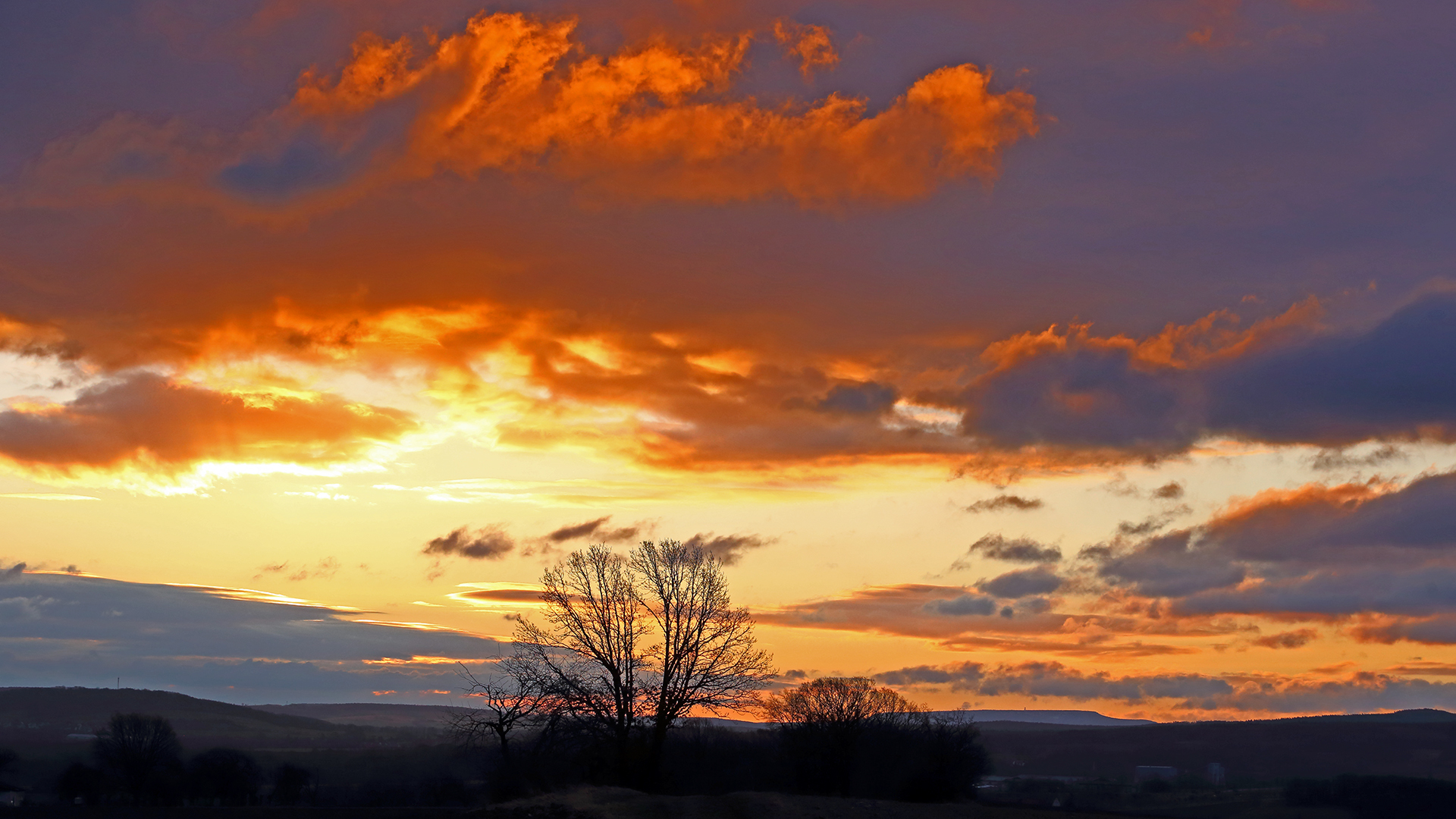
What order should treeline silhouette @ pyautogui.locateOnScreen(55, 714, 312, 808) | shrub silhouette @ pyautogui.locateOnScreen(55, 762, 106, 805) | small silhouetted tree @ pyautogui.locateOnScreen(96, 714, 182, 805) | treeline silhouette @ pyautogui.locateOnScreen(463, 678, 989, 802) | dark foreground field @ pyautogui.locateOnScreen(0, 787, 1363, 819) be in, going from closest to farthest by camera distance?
dark foreground field @ pyautogui.locateOnScreen(0, 787, 1363, 819) < treeline silhouette @ pyautogui.locateOnScreen(463, 678, 989, 802) < shrub silhouette @ pyautogui.locateOnScreen(55, 762, 106, 805) < treeline silhouette @ pyautogui.locateOnScreen(55, 714, 312, 808) < small silhouetted tree @ pyautogui.locateOnScreen(96, 714, 182, 805)

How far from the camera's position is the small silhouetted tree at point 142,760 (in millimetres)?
94250

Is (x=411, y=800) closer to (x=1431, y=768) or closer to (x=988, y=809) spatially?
(x=988, y=809)

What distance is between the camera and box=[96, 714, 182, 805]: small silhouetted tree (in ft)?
309

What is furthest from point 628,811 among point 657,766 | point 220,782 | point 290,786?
point 220,782

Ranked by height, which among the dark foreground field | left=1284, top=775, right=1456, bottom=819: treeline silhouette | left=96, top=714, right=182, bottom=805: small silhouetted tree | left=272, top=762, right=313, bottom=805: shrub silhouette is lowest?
left=1284, top=775, right=1456, bottom=819: treeline silhouette

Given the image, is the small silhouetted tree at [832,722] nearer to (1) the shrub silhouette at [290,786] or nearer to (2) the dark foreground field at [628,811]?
(2) the dark foreground field at [628,811]

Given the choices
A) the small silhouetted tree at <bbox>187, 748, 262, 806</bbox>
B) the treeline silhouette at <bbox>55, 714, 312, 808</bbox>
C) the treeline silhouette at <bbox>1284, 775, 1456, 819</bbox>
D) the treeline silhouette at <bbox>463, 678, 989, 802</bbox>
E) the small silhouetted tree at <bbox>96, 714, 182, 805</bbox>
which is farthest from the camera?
the small silhouetted tree at <bbox>187, 748, 262, 806</bbox>

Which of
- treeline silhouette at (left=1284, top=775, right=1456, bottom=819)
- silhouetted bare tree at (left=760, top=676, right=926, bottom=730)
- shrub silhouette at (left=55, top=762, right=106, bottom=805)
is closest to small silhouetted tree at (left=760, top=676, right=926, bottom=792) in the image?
silhouetted bare tree at (left=760, top=676, right=926, bottom=730)

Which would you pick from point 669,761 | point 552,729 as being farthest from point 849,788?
point 552,729

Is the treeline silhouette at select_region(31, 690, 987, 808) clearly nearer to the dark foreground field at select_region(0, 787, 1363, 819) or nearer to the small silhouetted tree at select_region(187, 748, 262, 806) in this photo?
the small silhouetted tree at select_region(187, 748, 262, 806)

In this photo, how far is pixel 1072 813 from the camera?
140ft

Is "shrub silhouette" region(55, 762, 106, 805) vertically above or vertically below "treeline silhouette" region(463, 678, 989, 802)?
below

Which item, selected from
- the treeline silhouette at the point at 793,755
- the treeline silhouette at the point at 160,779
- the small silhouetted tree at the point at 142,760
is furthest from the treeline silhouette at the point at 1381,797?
the small silhouetted tree at the point at 142,760

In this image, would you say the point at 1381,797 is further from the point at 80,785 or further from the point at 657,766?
the point at 80,785
